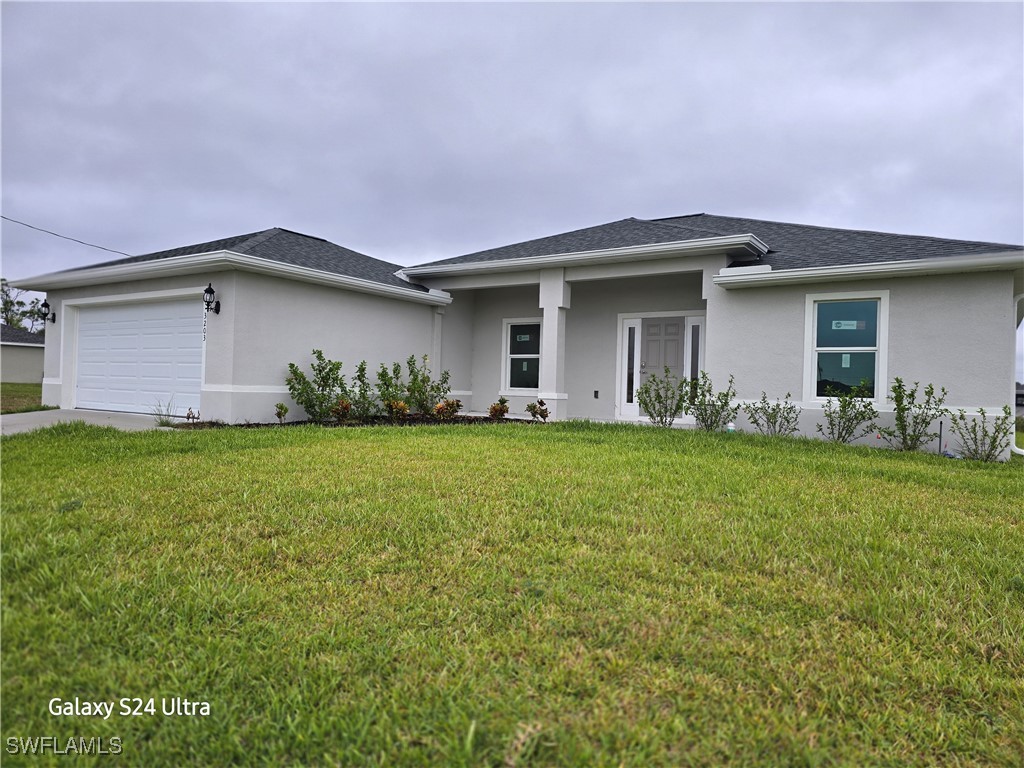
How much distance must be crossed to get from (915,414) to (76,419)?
13.5 metres

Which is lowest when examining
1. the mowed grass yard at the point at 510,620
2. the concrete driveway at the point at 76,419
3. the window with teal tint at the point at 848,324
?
the mowed grass yard at the point at 510,620

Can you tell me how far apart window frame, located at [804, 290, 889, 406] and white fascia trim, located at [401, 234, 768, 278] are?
→ 1398mm

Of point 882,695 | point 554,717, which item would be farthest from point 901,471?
point 554,717

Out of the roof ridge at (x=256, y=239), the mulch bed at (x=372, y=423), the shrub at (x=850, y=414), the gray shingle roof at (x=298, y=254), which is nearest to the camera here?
the shrub at (x=850, y=414)

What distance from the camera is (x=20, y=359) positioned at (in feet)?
103

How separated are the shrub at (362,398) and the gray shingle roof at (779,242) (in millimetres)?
3527

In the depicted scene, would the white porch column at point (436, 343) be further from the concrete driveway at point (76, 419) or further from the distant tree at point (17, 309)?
the distant tree at point (17, 309)

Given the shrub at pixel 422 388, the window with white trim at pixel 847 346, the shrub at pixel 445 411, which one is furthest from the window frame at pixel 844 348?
the shrub at pixel 422 388

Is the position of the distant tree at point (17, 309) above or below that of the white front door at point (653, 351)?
above

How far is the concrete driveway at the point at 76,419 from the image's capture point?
9.31 metres

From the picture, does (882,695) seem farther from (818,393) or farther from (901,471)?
(818,393)

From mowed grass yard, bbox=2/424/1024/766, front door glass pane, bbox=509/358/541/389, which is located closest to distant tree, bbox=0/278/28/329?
front door glass pane, bbox=509/358/541/389

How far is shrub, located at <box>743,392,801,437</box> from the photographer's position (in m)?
9.73

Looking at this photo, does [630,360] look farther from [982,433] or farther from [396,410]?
[982,433]
